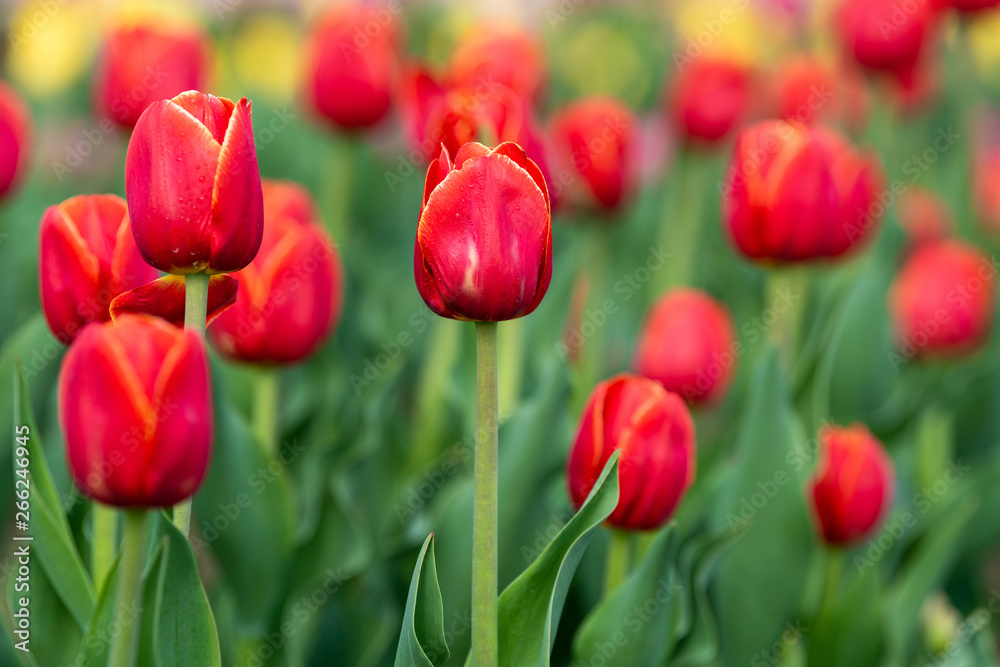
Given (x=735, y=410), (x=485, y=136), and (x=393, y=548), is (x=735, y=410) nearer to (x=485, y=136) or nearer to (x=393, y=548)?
(x=393, y=548)

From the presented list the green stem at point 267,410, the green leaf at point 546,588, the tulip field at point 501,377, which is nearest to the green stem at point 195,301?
the tulip field at point 501,377

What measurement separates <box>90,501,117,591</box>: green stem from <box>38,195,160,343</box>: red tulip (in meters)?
0.18

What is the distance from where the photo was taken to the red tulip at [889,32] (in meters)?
2.40

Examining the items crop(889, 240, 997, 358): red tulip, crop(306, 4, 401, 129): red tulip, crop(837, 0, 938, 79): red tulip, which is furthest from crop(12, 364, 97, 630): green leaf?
crop(837, 0, 938, 79): red tulip

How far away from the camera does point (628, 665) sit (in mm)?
1217

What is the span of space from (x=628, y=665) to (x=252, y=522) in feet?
1.77

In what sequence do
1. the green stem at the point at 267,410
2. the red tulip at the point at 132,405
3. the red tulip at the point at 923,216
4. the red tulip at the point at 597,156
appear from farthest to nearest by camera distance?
the red tulip at the point at 923,216 → the red tulip at the point at 597,156 → the green stem at the point at 267,410 → the red tulip at the point at 132,405

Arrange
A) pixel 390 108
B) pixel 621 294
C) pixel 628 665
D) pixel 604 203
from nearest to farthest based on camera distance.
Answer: pixel 628 665 → pixel 604 203 → pixel 390 108 → pixel 621 294

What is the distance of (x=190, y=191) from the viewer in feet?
2.88

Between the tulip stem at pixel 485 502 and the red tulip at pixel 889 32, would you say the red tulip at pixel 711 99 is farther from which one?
the tulip stem at pixel 485 502

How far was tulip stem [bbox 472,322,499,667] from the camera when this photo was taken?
36.1 inches

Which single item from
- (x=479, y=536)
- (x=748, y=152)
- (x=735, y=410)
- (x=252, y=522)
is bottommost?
(x=735, y=410)

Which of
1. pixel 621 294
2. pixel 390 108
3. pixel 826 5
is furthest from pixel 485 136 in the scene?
pixel 826 5

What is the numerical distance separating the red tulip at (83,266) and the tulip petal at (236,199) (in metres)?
0.18
